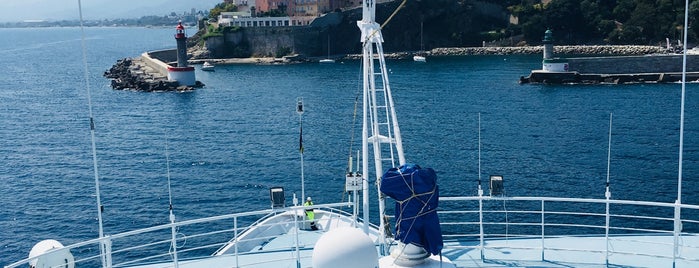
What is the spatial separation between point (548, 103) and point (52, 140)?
43.6 meters

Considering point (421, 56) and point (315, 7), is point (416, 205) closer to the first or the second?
point (421, 56)

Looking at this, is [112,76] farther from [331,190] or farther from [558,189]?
[558,189]

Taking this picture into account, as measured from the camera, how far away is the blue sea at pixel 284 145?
3744 cm

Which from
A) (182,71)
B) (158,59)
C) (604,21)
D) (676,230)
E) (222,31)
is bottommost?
(182,71)

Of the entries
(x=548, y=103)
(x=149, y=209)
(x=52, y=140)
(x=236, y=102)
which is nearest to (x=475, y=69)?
(x=548, y=103)

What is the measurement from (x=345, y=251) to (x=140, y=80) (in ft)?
283

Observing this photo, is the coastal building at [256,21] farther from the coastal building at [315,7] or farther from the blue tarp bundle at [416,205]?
the blue tarp bundle at [416,205]

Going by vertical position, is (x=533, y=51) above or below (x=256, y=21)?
below

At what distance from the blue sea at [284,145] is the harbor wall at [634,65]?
6305 mm

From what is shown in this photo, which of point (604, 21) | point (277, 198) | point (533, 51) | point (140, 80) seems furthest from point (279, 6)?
point (277, 198)

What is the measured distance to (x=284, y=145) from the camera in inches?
2025

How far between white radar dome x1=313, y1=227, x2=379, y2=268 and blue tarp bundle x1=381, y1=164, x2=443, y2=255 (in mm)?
838

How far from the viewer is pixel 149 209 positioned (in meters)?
36.6

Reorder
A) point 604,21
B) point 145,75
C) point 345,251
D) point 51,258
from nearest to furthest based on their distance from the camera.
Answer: point 345,251 < point 51,258 < point 145,75 < point 604,21
